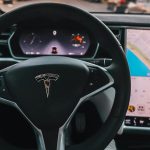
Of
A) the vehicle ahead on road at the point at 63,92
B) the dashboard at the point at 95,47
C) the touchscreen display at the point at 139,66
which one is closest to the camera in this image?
the vehicle ahead on road at the point at 63,92

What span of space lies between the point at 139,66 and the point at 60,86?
0.65 metres

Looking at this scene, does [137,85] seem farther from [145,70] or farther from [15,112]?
[15,112]

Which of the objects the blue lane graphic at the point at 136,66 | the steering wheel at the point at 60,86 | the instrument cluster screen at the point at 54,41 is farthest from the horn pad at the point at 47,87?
the blue lane graphic at the point at 136,66

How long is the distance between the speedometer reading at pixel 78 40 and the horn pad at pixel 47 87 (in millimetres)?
457

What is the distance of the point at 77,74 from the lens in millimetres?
1733

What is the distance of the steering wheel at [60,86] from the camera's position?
1709mm

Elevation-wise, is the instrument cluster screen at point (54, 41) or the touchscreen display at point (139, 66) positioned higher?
the instrument cluster screen at point (54, 41)

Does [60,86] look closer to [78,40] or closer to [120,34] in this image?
[78,40]

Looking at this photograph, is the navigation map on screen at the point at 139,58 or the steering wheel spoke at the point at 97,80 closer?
the steering wheel spoke at the point at 97,80

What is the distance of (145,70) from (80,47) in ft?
1.03

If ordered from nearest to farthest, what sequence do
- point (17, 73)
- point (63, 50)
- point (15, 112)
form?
point (17, 73) < point (15, 112) < point (63, 50)

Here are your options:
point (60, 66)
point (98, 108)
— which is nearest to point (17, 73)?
point (60, 66)

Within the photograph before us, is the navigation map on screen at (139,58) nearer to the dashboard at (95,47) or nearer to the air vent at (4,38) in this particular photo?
the dashboard at (95,47)

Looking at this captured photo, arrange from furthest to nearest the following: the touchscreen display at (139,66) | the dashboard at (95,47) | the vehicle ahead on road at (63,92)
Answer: the touchscreen display at (139,66)
the dashboard at (95,47)
the vehicle ahead on road at (63,92)
